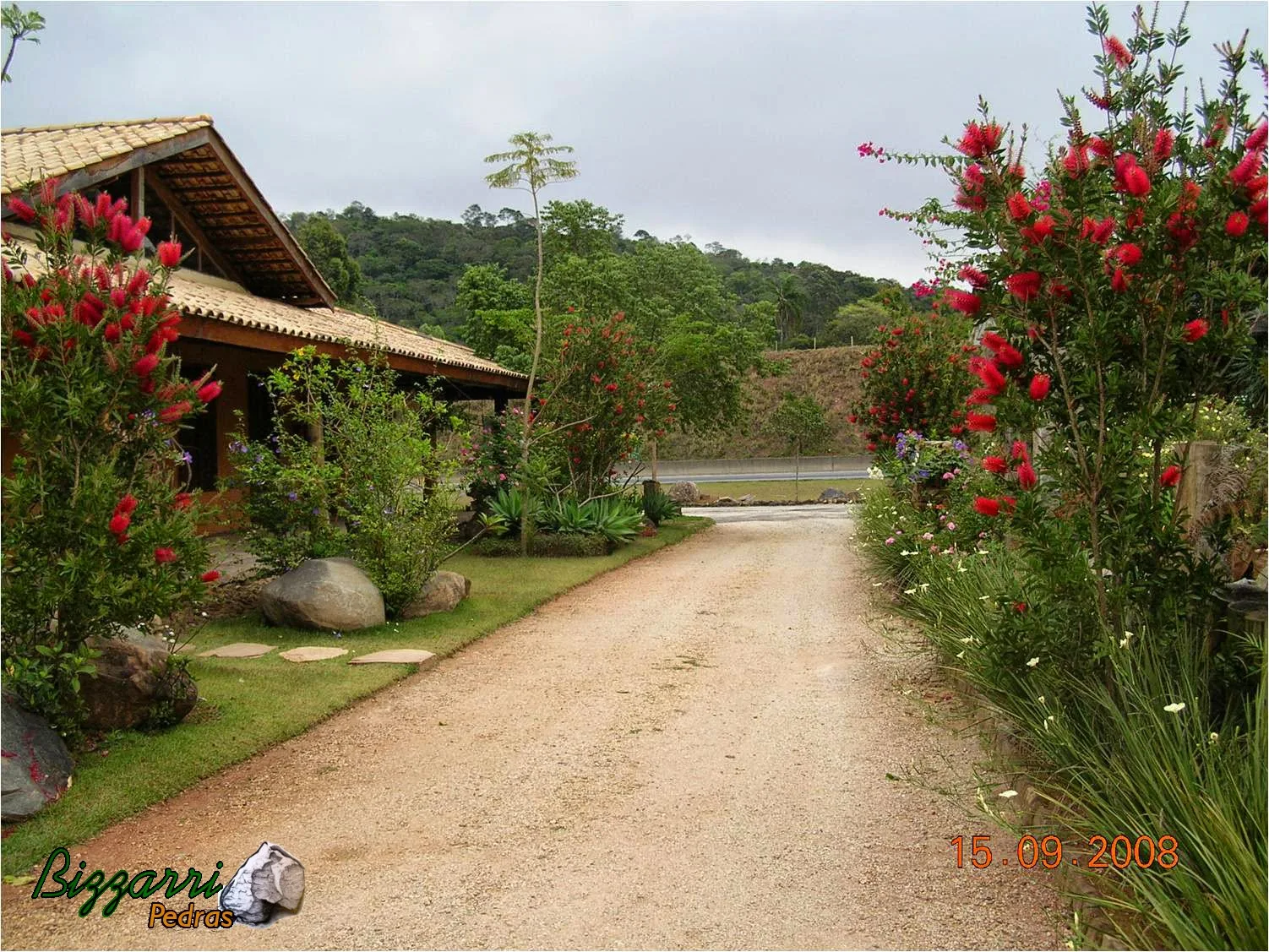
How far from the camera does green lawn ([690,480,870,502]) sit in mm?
29484

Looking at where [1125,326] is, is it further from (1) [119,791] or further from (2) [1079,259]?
(1) [119,791]

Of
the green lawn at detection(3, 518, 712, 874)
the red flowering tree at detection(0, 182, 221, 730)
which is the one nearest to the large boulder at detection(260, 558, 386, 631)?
the green lawn at detection(3, 518, 712, 874)

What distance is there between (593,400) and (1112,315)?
12023 millimetres

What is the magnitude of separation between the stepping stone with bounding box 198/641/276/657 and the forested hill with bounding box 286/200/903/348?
17999 millimetres

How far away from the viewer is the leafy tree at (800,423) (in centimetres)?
3812

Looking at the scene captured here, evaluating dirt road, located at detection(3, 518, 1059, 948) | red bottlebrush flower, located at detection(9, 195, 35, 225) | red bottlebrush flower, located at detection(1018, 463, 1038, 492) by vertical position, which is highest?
red bottlebrush flower, located at detection(9, 195, 35, 225)

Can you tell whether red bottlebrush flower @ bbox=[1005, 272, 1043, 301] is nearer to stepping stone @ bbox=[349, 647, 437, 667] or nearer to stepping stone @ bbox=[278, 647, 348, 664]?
stepping stone @ bbox=[349, 647, 437, 667]

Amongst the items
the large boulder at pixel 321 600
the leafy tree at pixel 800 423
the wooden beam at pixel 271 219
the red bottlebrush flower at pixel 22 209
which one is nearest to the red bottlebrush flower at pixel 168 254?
the red bottlebrush flower at pixel 22 209

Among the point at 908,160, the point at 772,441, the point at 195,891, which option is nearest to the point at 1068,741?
the point at 195,891

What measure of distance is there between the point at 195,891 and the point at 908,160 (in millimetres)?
7420

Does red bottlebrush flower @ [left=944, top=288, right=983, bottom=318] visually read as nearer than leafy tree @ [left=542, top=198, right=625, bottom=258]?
Yes

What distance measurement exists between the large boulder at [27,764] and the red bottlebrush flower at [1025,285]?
14.9 ft

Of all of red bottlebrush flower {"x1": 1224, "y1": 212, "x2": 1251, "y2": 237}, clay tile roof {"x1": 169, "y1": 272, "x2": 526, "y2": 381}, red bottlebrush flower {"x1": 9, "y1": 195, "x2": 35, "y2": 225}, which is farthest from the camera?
clay tile roof {"x1": 169, "y1": 272, "x2": 526, "y2": 381}
